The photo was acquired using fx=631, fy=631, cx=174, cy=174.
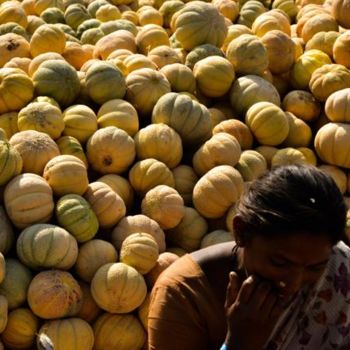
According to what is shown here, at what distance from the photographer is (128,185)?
429 centimetres

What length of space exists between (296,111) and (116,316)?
2375mm

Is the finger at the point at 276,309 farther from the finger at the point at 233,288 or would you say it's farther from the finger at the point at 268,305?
the finger at the point at 233,288

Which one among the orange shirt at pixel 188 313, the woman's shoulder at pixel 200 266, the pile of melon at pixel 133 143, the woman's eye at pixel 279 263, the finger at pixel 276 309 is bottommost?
the pile of melon at pixel 133 143

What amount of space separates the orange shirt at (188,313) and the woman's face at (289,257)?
320 millimetres

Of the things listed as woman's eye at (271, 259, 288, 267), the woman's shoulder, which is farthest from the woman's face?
the woman's shoulder

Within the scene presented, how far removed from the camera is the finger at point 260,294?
6.31 feet

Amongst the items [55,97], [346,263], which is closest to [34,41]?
[55,97]

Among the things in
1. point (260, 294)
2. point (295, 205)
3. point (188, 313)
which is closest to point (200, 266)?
point (188, 313)

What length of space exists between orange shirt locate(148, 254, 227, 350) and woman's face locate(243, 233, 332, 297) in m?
0.32

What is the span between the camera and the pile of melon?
3592 millimetres

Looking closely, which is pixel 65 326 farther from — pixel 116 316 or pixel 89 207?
pixel 89 207

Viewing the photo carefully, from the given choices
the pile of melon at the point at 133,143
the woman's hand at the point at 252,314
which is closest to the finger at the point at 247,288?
the woman's hand at the point at 252,314

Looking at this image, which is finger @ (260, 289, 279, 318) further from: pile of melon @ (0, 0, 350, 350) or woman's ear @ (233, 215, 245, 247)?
pile of melon @ (0, 0, 350, 350)

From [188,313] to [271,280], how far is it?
426mm
